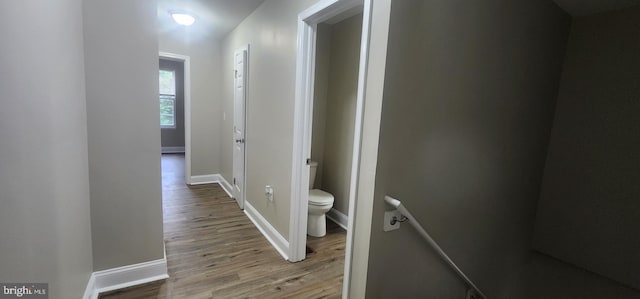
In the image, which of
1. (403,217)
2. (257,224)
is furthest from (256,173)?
(403,217)

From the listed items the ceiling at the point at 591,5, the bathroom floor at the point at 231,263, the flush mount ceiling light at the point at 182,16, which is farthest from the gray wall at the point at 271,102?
the ceiling at the point at 591,5

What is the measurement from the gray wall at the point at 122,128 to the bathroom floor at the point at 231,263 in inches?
13.9

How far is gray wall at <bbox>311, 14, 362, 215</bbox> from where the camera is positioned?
2.98 meters

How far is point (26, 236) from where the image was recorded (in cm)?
95

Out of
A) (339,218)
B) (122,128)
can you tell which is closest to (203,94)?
(122,128)

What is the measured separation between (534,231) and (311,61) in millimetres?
Answer: 2824

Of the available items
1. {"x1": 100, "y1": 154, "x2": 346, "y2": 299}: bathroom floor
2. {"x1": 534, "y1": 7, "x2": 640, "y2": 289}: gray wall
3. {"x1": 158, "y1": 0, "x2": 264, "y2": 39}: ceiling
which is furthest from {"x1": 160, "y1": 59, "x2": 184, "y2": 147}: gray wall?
{"x1": 534, "y1": 7, "x2": 640, "y2": 289}: gray wall

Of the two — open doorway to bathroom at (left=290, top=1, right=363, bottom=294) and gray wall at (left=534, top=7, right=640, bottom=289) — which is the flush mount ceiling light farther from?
gray wall at (left=534, top=7, right=640, bottom=289)

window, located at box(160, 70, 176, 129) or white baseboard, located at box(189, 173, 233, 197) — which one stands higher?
window, located at box(160, 70, 176, 129)

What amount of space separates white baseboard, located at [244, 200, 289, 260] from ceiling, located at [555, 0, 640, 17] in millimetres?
3120

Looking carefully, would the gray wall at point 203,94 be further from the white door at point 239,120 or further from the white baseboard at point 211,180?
the white door at point 239,120

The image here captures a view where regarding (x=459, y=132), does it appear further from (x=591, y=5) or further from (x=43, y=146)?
(x=43, y=146)

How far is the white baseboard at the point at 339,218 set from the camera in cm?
318

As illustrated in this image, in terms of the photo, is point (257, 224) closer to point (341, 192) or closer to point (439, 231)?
point (341, 192)
